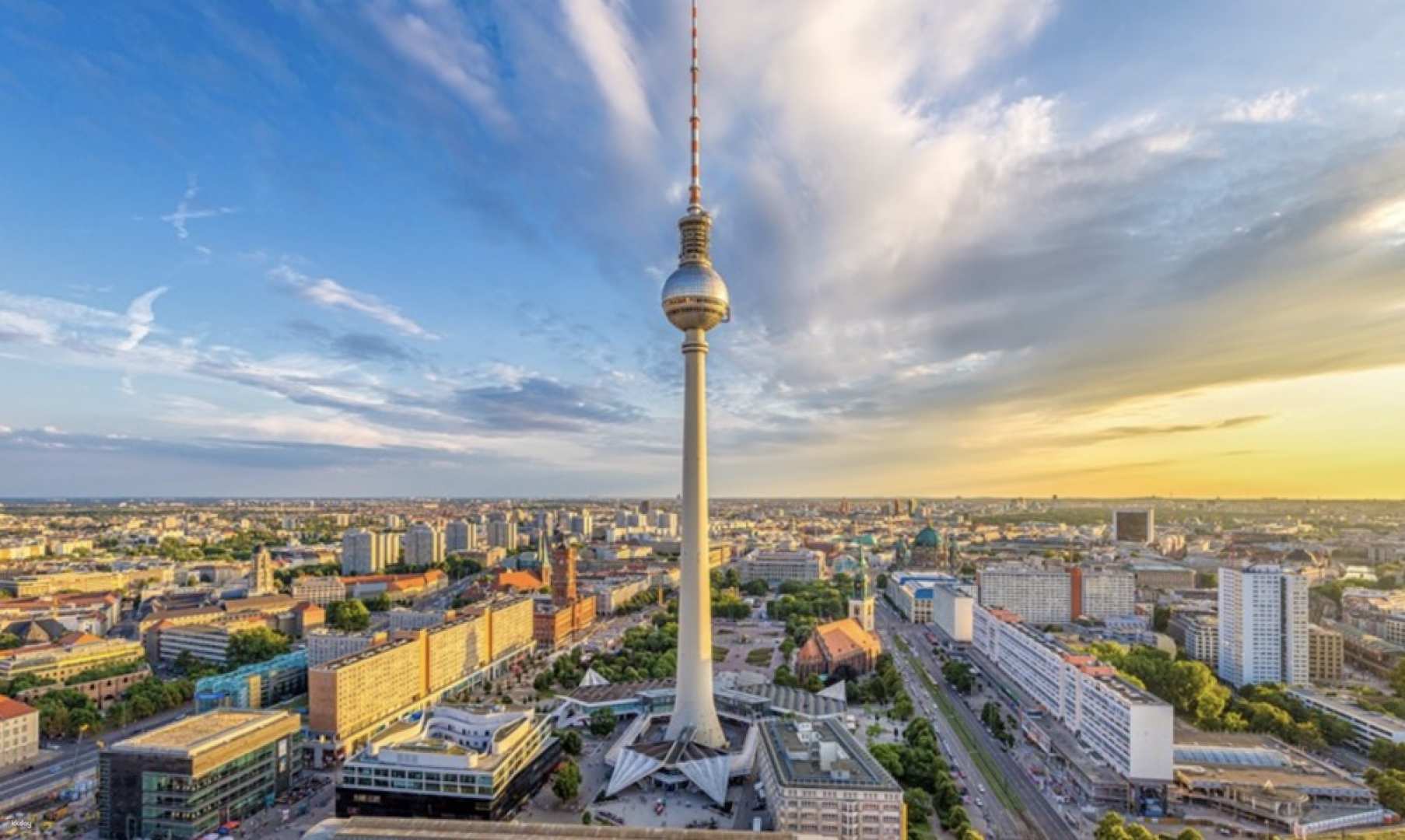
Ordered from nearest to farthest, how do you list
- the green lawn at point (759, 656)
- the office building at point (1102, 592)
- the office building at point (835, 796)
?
the office building at point (835, 796), the green lawn at point (759, 656), the office building at point (1102, 592)

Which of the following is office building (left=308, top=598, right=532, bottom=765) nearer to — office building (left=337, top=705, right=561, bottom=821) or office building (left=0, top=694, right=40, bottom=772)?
office building (left=337, top=705, right=561, bottom=821)

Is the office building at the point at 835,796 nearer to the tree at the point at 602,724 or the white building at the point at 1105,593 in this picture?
the tree at the point at 602,724

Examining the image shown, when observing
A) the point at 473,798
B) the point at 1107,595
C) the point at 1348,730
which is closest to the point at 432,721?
the point at 473,798

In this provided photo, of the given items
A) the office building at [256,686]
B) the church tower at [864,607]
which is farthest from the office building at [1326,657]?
the office building at [256,686]

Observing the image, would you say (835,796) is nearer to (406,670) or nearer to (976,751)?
(976,751)

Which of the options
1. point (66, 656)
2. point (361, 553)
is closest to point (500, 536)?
point (361, 553)

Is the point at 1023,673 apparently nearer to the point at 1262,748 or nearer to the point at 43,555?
the point at 1262,748
